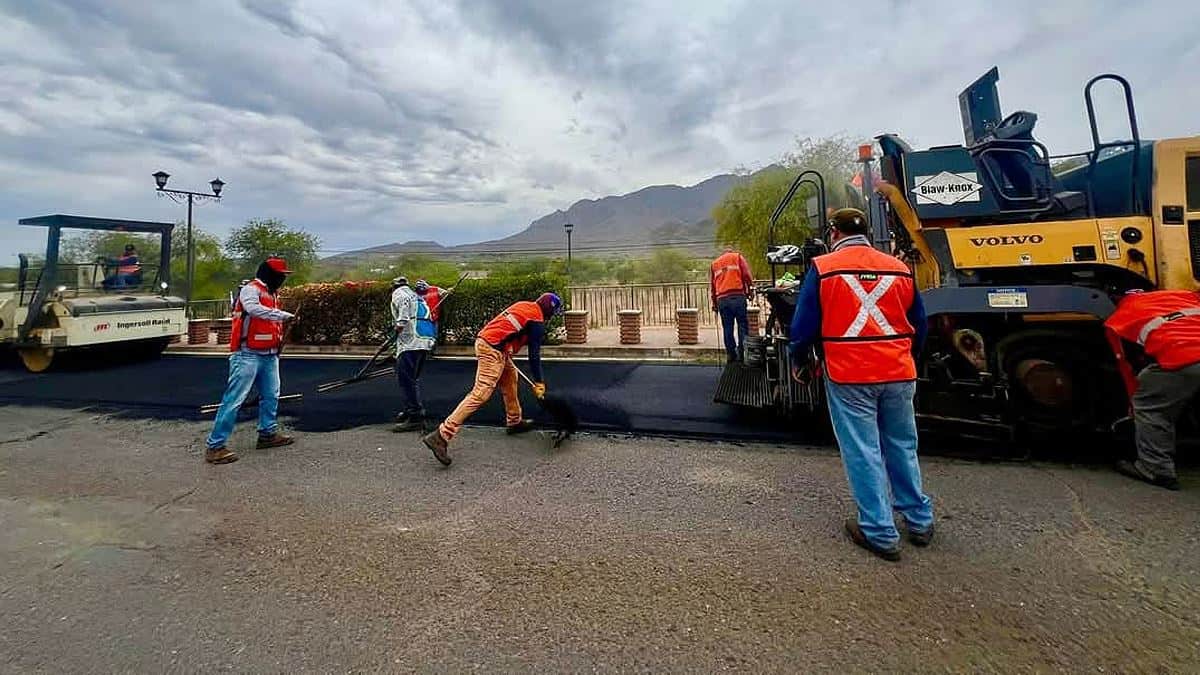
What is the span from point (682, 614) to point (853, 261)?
5.99 ft

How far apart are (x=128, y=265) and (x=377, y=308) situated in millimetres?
4638

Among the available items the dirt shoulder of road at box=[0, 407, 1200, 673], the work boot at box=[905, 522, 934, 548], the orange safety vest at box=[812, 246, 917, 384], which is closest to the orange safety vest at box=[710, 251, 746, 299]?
the dirt shoulder of road at box=[0, 407, 1200, 673]

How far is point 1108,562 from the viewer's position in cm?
241

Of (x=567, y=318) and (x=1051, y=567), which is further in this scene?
(x=567, y=318)

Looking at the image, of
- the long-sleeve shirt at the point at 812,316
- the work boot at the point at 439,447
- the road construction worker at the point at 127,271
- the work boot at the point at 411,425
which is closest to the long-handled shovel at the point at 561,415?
the work boot at the point at 439,447

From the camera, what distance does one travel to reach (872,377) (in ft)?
8.29

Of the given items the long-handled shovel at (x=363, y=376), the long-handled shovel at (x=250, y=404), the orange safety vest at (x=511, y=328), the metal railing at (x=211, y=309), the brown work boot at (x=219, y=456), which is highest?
the metal railing at (x=211, y=309)

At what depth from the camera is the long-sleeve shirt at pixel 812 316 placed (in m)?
2.68

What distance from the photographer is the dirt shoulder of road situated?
1.92m

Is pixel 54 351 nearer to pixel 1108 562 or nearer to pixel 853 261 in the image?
pixel 853 261

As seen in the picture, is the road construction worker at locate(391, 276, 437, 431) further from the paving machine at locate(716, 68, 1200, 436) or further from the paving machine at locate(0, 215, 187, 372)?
the paving machine at locate(0, 215, 187, 372)

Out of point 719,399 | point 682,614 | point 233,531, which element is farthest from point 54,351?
point 682,614

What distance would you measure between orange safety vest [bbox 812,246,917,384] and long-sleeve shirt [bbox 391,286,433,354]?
4.05 m

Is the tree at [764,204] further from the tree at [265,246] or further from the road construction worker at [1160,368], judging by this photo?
the tree at [265,246]
